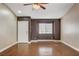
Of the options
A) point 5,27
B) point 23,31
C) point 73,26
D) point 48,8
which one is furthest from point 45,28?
point 5,27

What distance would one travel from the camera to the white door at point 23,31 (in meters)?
10.1

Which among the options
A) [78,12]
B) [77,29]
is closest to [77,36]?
[77,29]

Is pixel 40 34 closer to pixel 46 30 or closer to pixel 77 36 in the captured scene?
pixel 46 30

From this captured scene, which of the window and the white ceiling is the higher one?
the white ceiling

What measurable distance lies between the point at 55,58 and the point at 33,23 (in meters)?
10.8

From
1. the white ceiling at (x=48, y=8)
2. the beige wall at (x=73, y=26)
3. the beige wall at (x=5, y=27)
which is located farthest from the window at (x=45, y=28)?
the beige wall at (x=5, y=27)

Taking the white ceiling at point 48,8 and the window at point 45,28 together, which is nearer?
the white ceiling at point 48,8

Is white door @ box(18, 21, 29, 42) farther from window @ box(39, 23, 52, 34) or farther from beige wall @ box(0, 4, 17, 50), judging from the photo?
window @ box(39, 23, 52, 34)

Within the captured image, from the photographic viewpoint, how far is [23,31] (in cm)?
1010

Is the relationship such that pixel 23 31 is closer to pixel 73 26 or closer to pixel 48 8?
pixel 48 8

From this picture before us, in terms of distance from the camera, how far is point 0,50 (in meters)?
5.83

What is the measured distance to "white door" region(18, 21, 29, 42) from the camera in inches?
396

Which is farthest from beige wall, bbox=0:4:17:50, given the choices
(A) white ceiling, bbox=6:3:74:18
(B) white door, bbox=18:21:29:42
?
(B) white door, bbox=18:21:29:42

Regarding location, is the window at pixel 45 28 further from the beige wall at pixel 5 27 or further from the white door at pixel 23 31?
the beige wall at pixel 5 27
